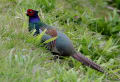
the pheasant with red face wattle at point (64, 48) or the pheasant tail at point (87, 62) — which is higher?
the pheasant with red face wattle at point (64, 48)

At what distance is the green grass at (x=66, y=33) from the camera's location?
325 cm

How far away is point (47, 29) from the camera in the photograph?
4.36 meters

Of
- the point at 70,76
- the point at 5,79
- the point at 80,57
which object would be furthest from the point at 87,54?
the point at 5,79

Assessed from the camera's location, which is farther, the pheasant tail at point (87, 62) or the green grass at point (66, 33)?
the pheasant tail at point (87, 62)

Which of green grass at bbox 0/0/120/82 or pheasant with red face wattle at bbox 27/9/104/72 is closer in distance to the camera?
green grass at bbox 0/0/120/82

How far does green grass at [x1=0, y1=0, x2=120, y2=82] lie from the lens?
10.7 feet

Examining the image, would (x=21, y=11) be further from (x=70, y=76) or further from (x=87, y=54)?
(x=70, y=76)

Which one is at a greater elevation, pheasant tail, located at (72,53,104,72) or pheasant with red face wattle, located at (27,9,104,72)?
pheasant with red face wattle, located at (27,9,104,72)

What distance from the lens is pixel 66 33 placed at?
509cm

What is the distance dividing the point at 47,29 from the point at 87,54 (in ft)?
3.03

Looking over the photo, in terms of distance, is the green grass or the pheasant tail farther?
the pheasant tail

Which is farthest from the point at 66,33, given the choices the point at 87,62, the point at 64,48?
the point at 87,62

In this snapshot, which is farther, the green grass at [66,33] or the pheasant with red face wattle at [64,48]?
the pheasant with red face wattle at [64,48]

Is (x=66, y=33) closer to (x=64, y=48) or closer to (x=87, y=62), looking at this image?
(x=64, y=48)
